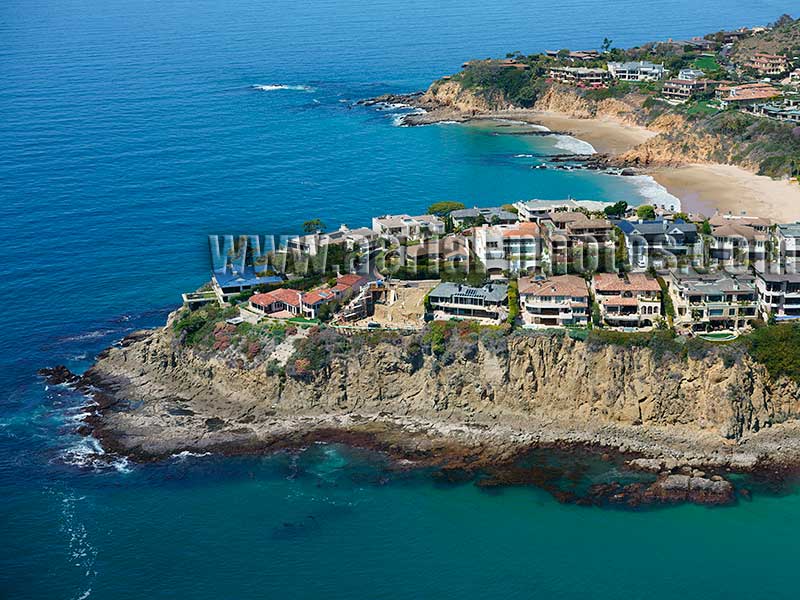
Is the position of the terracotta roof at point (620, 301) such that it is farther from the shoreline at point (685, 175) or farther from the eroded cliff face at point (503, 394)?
the shoreline at point (685, 175)

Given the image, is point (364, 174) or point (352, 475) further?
point (364, 174)

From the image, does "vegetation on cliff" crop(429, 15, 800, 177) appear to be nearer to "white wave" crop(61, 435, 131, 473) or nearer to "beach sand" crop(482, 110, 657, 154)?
"beach sand" crop(482, 110, 657, 154)

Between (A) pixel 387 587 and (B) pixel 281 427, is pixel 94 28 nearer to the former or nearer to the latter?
(B) pixel 281 427

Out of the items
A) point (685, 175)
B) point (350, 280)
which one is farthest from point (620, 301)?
point (685, 175)

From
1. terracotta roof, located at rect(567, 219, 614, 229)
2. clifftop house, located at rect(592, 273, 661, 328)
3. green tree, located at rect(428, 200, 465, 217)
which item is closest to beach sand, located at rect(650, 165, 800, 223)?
terracotta roof, located at rect(567, 219, 614, 229)

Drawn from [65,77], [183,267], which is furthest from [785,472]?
[65,77]

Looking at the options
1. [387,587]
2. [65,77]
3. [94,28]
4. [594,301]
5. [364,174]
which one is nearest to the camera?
[387,587]

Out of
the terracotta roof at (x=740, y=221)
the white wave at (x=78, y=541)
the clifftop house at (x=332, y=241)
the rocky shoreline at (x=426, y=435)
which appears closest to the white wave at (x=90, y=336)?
the rocky shoreline at (x=426, y=435)
